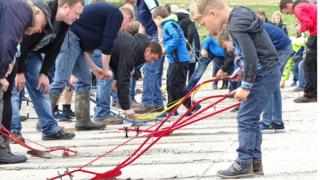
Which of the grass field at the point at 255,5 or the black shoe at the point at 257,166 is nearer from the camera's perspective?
the black shoe at the point at 257,166

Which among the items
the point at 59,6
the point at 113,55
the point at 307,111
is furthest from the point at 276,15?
the point at 59,6

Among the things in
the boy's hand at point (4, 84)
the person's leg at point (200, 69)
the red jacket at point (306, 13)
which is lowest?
the person's leg at point (200, 69)

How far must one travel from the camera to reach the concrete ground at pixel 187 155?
7016mm

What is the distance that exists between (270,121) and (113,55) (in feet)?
7.61

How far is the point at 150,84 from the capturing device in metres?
13.1

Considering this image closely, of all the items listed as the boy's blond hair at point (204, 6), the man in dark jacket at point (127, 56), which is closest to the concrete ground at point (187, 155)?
the man in dark jacket at point (127, 56)

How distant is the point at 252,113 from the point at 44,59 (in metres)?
3.11

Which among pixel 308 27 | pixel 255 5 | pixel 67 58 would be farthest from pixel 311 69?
pixel 255 5

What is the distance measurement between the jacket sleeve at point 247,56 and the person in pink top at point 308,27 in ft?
17.2

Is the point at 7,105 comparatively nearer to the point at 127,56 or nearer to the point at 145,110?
the point at 127,56

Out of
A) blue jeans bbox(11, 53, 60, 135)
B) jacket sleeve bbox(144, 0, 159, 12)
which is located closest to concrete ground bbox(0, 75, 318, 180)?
blue jeans bbox(11, 53, 60, 135)

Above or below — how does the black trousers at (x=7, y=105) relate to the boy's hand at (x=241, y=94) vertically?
below

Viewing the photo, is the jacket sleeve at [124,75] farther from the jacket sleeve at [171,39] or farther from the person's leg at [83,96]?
the jacket sleeve at [171,39]

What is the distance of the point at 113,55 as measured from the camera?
35.4 feet
